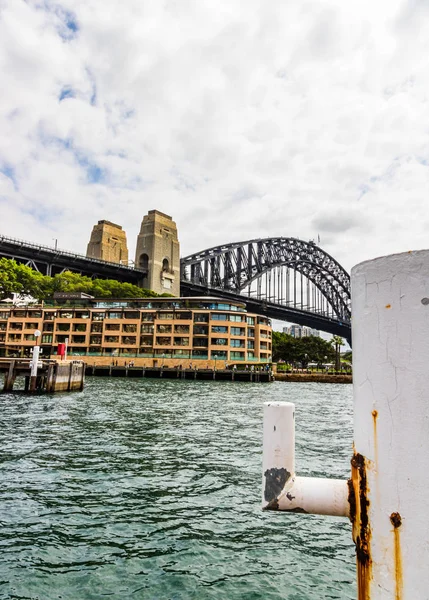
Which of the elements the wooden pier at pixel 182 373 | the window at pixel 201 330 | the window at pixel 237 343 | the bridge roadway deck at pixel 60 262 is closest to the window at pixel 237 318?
the window at pixel 237 343

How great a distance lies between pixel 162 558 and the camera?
723cm

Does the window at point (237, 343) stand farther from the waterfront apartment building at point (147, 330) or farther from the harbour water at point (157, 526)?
the harbour water at point (157, 526)

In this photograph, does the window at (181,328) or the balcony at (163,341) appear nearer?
the window at (181,328)

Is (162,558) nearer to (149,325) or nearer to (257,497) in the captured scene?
→ (257,497)

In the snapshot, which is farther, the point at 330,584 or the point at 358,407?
the point at 330,584

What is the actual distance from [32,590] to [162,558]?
2.01 meters

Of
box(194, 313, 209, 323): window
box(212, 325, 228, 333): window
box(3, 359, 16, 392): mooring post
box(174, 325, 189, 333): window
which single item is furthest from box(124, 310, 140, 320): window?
box(3, 359, 16, 392): mooring post

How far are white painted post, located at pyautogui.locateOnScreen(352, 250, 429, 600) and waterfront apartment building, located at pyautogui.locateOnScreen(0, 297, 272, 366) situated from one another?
72780mm

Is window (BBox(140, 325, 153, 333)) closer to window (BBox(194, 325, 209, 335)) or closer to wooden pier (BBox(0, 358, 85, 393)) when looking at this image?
window (BBox(194, 325, 209, 335))

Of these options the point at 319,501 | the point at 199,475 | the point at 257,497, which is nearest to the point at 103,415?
the point at 199,475

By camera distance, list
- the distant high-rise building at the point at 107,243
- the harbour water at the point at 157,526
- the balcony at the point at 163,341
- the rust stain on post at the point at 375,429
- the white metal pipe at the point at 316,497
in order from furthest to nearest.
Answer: the distant high-rise building at the point at 107,243 < the balcony at the point at 163,341 < the harbour water at the point at 157,526 < the white metal pipe at the point at 316,497 < the rust stain on post at the point at 375,429

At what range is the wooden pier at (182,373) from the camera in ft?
223

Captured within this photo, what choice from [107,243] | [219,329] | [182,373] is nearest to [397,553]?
[182,373]

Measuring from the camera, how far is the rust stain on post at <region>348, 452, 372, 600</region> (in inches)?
80.3
